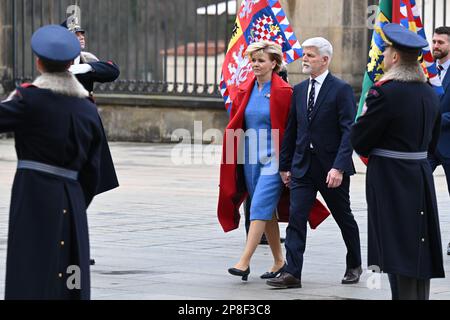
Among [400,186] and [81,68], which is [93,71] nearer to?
[81,68]

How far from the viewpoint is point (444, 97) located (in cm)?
991

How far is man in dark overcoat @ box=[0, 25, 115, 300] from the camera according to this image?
5992 millimetres

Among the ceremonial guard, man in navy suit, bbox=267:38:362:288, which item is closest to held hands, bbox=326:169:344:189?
man in navy suit, bbox=267:38:362:288

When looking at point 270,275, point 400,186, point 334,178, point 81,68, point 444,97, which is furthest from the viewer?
point 444,97

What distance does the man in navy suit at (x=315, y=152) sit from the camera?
8.34 metres

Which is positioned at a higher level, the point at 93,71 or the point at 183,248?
the point at 93,71

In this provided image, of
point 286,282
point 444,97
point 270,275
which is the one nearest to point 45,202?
point 286,282

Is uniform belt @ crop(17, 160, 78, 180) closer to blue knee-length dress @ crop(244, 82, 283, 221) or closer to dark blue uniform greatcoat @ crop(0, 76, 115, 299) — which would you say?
dark blue uniform greatcoat @ crop(0, 76, 115, 299)

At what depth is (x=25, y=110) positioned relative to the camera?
19.8ft

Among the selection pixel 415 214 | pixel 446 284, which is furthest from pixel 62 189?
pixel 446 284

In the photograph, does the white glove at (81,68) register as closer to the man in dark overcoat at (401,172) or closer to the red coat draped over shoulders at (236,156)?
the red coat draped over shoulders at (236,156)

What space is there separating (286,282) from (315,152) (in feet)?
2.79

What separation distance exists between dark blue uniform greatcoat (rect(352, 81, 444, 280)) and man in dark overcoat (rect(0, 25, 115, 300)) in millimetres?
1616
